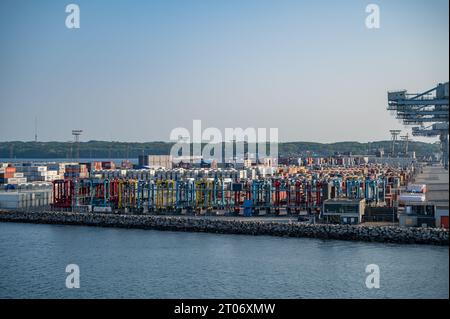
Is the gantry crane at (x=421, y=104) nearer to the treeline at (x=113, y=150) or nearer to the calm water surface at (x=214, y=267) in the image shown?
the calm water surface at (x=214, y=267)

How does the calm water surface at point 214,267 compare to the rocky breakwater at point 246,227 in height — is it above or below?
below

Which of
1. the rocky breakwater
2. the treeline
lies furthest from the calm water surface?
the treeline

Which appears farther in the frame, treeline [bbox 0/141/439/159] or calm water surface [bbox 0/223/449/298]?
treeline [bbox 0/141/439/159]

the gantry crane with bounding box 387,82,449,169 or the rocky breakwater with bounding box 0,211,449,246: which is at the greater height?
the gantry crane with bounding box 387,82,449,169

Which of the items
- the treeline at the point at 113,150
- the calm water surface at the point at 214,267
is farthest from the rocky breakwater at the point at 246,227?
the treeline at the point at 113,150

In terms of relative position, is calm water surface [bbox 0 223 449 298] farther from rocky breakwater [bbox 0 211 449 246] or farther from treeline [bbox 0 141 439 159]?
treeline [bbox 0 141 439 159]

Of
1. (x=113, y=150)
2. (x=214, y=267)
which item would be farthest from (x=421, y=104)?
(x=113, y=150)

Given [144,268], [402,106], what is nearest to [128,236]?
[144,268]
